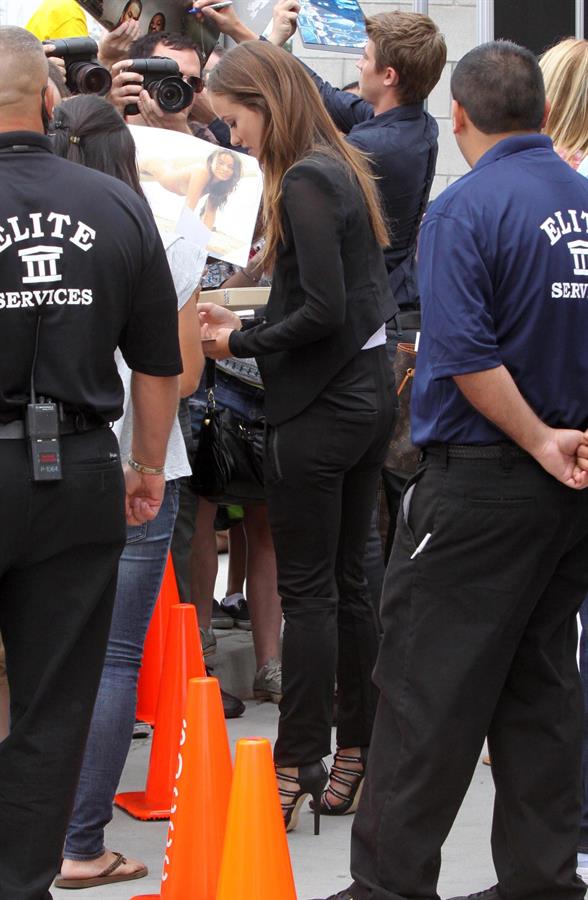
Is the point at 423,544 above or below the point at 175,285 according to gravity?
below

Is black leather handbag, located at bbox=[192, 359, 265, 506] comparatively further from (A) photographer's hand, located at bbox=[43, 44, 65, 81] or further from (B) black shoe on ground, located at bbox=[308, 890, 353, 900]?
(B) black shoe on ground, located at bbox=[308, 890, 353, 900]

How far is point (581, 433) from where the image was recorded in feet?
9.43

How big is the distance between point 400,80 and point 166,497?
1.85 m

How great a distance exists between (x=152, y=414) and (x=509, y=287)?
86 centimetres

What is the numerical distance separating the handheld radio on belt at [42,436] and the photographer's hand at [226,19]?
8.36ft

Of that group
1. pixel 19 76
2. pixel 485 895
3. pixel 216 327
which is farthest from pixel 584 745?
pixel 19 76

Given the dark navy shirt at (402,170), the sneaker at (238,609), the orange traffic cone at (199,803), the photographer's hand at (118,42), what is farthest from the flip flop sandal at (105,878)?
the photographer's hand at (118,42)

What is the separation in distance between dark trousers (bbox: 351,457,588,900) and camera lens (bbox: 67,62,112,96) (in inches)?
82.2

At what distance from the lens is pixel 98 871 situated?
3.57 metres

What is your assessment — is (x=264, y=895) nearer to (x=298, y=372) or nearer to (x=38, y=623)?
(x=38, y=623)

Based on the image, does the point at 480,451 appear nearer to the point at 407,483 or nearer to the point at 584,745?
the point at 407,483

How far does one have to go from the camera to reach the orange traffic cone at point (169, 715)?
4.10 metres

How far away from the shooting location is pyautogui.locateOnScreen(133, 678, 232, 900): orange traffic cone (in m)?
3.29

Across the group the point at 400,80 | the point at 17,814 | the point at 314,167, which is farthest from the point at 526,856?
the point at 400,80
